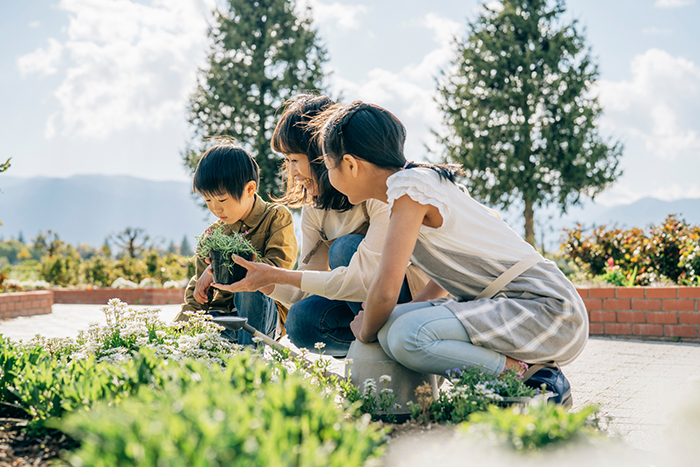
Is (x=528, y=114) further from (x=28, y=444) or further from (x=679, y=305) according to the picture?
(x=28, y=444)

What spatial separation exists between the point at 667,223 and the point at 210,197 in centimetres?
640

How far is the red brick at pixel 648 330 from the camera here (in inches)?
208

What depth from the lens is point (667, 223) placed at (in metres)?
7.07

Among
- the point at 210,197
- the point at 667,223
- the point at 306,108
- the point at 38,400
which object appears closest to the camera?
the point at 38,400

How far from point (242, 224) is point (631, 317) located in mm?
4358

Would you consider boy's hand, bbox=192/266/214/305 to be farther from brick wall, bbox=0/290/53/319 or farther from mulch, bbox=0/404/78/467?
brick wall, bbox=0/290/53/319

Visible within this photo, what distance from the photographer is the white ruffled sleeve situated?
75.0 inches

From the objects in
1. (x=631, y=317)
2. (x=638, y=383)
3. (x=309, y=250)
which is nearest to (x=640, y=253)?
(x=631, y=317)

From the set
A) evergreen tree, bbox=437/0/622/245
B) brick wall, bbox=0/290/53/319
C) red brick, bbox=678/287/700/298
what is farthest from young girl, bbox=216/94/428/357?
evergreen tree, bbox=437/0/622/245

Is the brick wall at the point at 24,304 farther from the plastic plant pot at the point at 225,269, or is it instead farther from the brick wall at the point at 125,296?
the plastic plant pot at the point at 225,269

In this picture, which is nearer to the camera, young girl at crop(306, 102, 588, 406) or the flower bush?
young girl at crop(306, 102, 588, 406)

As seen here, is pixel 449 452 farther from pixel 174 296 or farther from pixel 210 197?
pixel 174 296

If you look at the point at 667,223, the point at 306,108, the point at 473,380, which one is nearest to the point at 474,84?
the point at 667,223

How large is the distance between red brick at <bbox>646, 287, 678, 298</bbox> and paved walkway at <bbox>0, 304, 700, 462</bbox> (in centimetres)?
52
